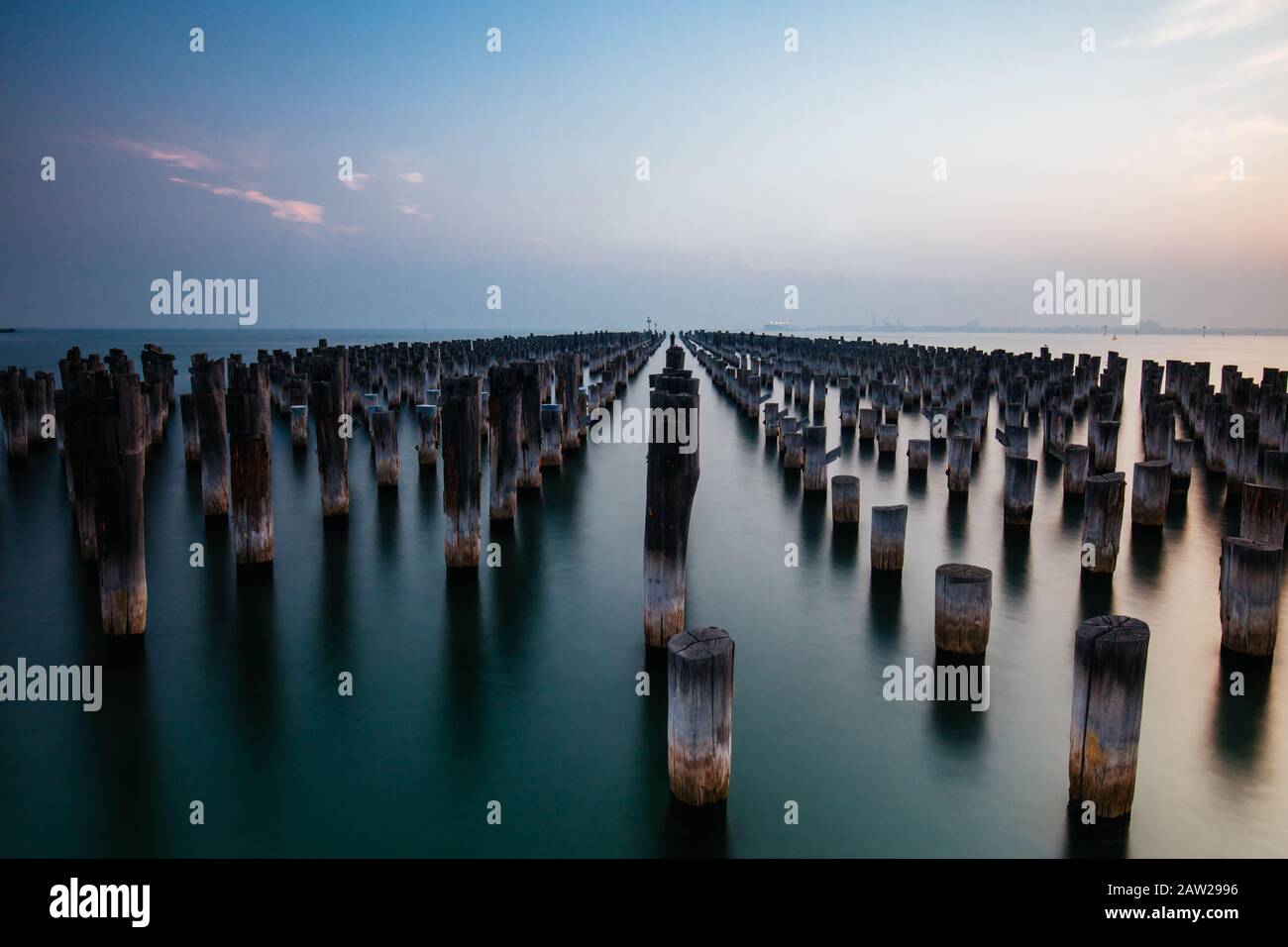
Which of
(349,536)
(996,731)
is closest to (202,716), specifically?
(349,536)

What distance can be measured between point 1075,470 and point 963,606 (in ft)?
23.4

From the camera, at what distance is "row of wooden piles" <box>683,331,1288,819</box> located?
13.3 ft

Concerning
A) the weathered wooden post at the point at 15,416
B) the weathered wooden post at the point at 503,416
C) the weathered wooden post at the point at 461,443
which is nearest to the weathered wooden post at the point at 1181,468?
the weathered wooden post at the point at 503,416

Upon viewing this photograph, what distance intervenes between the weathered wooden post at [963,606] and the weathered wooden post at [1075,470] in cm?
675

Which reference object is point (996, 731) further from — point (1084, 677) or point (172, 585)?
point (172, 585)

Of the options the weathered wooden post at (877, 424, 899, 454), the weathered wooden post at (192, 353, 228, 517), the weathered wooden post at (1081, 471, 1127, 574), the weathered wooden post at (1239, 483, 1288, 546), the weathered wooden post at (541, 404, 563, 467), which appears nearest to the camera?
the weathered wooden post at (1239, 483, 1288, 546)

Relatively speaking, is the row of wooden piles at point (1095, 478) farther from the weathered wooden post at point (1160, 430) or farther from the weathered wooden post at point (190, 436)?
the weathered wooden post at point (190, 436)

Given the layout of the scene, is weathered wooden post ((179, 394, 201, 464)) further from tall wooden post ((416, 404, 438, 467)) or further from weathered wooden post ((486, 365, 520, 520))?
weathered wooden post ((486, 365, 520, 520))

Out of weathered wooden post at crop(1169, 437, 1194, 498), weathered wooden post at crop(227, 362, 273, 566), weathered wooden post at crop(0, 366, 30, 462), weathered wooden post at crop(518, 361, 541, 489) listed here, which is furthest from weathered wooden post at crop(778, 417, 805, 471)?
weathered wooden post at crop(0, 366, 30, 462)

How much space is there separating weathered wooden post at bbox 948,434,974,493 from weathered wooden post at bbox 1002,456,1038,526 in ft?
5.59

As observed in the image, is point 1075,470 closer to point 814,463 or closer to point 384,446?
point 814,463

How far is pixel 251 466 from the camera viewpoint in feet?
25.5

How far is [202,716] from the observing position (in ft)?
18.6

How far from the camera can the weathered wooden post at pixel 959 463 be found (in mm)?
12366
